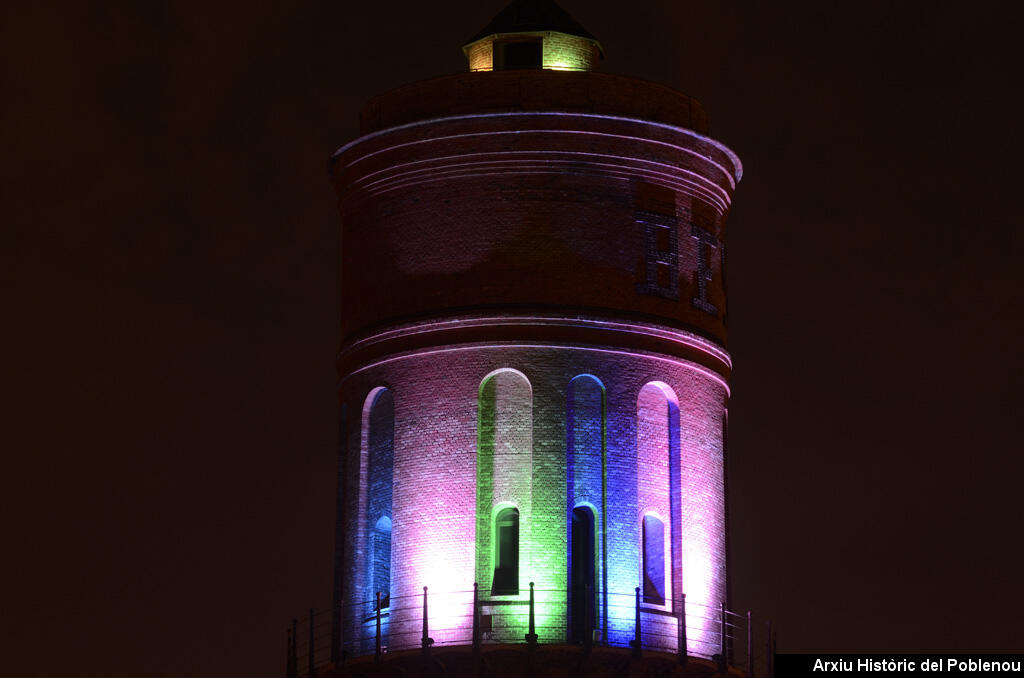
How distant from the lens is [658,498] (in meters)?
54.4

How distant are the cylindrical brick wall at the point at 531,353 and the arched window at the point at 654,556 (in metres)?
0.15

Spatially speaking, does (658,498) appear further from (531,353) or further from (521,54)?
(521,54)

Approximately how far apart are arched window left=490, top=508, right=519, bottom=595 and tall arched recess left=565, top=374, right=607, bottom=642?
1110mm

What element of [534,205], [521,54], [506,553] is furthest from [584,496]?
[521,54]

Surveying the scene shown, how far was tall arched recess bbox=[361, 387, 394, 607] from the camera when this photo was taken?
54969 millimetres

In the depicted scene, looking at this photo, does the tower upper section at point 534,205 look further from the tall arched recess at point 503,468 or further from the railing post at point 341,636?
the railing post at point 341,636

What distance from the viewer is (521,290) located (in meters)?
54.5

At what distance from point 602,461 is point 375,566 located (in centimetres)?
539

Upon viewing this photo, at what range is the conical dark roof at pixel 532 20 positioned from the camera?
57438mm

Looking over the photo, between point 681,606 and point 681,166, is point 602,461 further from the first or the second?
point 681,166

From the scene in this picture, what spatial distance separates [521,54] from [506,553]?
448 inches

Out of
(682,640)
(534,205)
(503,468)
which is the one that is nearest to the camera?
(682,640)

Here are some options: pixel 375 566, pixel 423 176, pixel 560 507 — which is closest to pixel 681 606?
pixel 560 507

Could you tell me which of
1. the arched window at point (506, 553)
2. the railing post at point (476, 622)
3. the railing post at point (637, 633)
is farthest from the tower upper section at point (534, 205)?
the railing post at point (476, 622)
